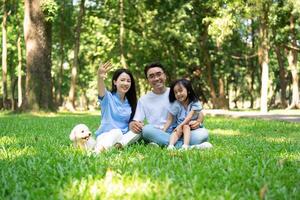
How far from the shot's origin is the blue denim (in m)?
7.00

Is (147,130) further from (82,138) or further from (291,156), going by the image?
(291,156)

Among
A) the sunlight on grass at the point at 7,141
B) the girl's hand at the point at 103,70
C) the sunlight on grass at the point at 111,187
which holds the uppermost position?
the girl's hand at the point at 103,70

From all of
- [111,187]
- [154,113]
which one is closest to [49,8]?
[154,113]

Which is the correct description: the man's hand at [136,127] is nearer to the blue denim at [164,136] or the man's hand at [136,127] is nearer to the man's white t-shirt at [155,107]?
the blue denim at [164,136]

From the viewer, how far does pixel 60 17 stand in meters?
35.4

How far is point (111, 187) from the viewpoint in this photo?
3723 millimetres

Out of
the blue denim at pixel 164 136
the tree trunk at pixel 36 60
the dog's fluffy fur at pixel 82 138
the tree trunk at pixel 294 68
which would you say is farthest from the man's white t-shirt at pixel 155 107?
the tree trunk at pixel 294 68

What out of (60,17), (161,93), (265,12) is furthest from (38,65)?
(60,17)

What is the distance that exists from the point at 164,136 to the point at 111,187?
135 inches

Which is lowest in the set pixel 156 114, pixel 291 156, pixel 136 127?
pixel 291 156

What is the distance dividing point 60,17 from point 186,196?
33.2 meters

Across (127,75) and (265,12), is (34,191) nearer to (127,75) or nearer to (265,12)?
(127,75)

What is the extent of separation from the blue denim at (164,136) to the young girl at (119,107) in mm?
176

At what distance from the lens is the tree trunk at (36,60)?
20.3m
